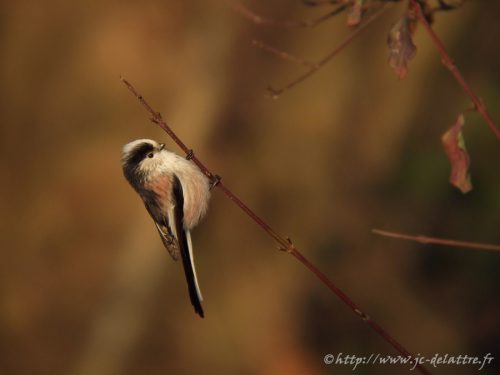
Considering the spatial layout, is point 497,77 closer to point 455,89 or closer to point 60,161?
point 455,89

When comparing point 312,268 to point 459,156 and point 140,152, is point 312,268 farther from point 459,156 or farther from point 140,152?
point 140,152

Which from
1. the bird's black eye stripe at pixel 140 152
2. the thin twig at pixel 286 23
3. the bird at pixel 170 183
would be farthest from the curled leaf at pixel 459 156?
the bird's black eye stripe at pixel 140 152

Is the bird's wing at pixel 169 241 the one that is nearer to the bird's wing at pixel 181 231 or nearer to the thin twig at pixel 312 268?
the bird's wing at pixel 181 231

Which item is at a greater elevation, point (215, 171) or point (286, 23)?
point (286, 23)

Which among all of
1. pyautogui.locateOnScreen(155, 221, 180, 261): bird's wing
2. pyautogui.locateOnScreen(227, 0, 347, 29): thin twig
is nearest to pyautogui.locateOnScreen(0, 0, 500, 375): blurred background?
pyautogui.locateOnScreen(155, 221, 180, 261): bird's wing

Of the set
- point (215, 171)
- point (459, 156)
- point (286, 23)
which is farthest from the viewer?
point (215, 171)

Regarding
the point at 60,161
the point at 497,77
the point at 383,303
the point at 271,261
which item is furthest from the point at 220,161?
the point at 497,77

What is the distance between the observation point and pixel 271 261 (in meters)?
6.86

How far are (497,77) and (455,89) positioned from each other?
1.97 feet

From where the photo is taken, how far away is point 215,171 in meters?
6.55

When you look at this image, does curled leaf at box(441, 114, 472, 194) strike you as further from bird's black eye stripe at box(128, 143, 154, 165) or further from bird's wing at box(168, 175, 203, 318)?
bird's black eye stripe at box(128, 143, 154, 165)

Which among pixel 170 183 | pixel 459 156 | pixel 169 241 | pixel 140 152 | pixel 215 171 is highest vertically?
pixel 140 152

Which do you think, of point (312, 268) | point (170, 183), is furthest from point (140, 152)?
point (312, 268)

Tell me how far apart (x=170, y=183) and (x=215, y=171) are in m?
3.42
